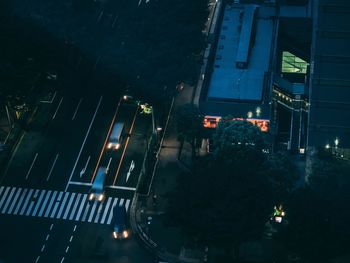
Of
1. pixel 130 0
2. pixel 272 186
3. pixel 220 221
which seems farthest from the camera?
pixel 130 0

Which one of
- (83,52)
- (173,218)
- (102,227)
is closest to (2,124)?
(83,52)

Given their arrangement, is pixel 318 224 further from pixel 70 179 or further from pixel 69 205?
pixel 70 179

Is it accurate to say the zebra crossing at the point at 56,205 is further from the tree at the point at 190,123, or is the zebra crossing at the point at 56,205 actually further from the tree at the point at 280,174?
the tree at the point at 280,174

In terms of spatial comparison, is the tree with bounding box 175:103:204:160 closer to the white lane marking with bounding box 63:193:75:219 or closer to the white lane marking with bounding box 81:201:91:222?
the white lane marking with bounding box 81:201:91:222

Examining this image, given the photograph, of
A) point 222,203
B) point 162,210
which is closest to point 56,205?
point 162,210

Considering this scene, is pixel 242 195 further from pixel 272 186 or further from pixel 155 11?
pixel 155 11

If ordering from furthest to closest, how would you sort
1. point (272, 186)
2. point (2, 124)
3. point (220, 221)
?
point (2, 124) → point (272, 186) → point (220, 221)

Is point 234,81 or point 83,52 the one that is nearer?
point 234,81
